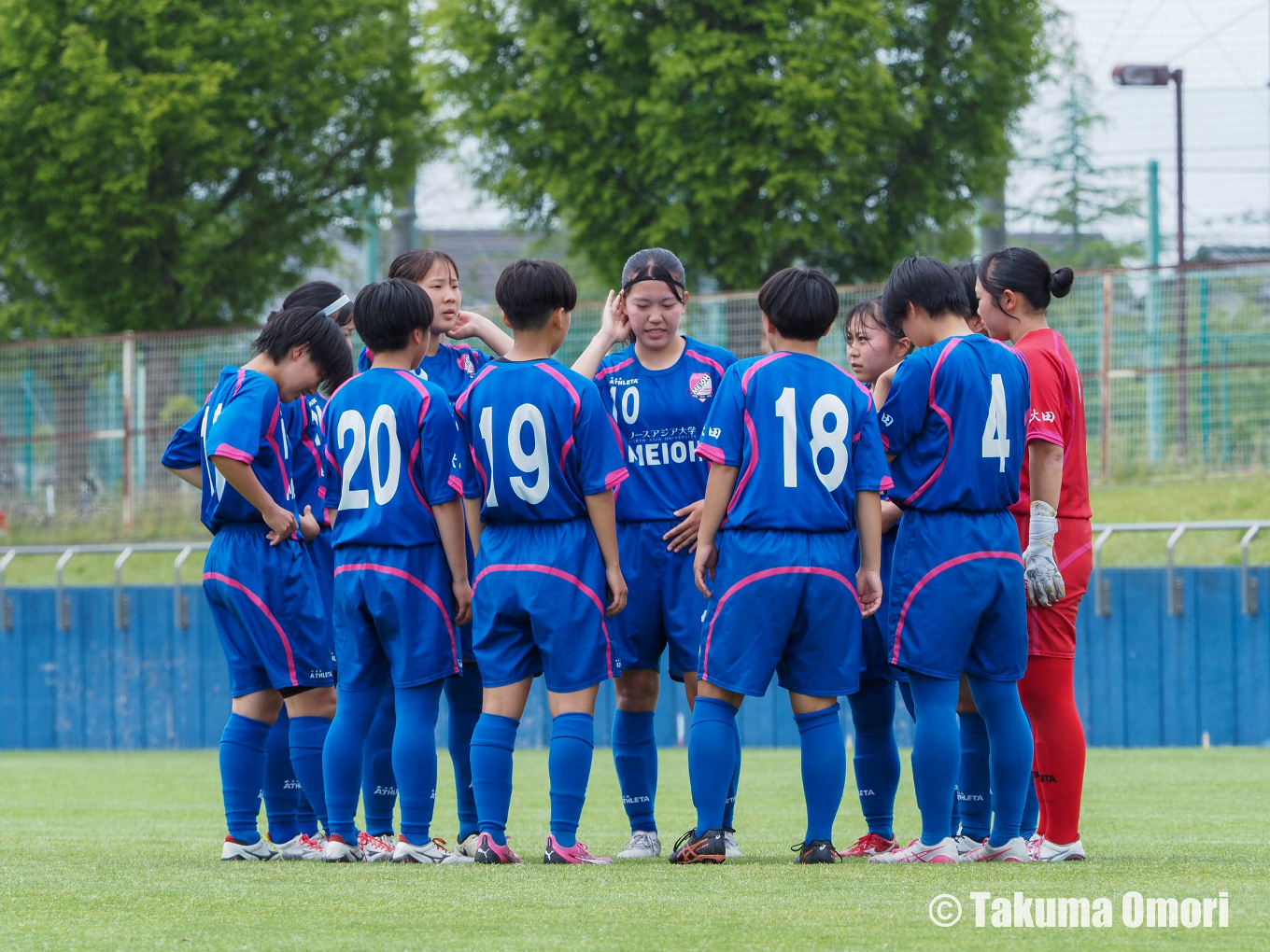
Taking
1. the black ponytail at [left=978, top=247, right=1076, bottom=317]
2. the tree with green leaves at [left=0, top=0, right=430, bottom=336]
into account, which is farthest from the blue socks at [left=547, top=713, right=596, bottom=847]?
the tree with green leaves at [left=0, top=0, right=430, bottom=336]

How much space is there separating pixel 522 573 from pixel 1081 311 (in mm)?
12397

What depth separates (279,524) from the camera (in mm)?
5969

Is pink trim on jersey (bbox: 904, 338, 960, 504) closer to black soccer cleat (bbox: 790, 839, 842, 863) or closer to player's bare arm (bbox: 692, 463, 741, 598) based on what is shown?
player's bare arm (bbox: 692, 463, 741, 598)

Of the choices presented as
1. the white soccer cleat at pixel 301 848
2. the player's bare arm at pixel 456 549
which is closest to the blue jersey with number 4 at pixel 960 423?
the player's bare arm at pixel 456 549

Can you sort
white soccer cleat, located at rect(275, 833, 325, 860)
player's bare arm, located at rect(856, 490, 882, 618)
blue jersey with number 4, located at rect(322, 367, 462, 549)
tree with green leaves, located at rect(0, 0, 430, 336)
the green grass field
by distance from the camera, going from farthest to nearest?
tree with green leaves, located at rect(0, 0, 430, 336)
white soccer cleat, located at rect(275, 833, 325, 860)
blue jersey with number 4, located at rect(322, 367, 462, 549)
player's bare arm, located at rect(856, 490, 882, 618)
the green grass field

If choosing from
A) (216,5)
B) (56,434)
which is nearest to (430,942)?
(56,434)

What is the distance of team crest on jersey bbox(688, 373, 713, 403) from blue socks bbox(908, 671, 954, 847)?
133cm

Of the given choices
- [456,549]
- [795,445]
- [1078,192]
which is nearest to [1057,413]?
[795,445]

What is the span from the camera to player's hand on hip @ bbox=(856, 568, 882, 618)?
5.51 metres

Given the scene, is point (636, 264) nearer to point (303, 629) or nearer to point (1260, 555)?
point (303, 629)

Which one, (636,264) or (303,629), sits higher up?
(636,264)

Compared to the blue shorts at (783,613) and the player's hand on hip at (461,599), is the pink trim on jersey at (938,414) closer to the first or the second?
the blue shorts at (783,613)

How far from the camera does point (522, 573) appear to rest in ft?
18.2

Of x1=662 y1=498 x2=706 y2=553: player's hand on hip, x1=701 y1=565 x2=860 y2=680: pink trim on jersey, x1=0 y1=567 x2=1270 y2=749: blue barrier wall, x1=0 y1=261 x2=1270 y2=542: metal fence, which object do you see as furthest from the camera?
x1=0 y1=261 x2=1270 y2=542: metal fence
